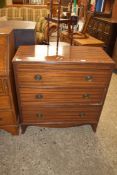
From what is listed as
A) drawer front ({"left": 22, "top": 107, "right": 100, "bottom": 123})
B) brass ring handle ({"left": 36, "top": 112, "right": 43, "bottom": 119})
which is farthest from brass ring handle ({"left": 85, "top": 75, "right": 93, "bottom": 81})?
brass ring handle ({"left": 36, "top": 112, "right": 43, "bottom": 119})

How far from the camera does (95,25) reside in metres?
3.79

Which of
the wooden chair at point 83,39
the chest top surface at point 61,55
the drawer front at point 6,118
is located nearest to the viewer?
the chest top surface at point 61,55

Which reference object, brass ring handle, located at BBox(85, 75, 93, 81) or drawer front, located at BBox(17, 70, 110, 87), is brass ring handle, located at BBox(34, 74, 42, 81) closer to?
drawer front, located at BBox(17, 70, 110, 87)

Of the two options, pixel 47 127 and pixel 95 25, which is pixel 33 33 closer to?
pixel 47 127

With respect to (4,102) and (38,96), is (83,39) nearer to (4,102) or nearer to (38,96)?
(38,96)

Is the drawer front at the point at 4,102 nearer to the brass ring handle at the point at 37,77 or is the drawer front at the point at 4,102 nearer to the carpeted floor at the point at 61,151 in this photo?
the brass ring handle at the point at 37,77

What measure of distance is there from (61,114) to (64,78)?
468mm

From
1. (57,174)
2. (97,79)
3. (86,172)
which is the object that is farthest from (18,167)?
(97,79)

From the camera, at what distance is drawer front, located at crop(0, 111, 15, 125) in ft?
5.32

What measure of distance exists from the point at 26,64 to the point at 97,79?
66 centimetres

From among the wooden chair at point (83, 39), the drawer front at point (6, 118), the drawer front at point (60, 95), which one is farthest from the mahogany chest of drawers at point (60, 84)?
the wooden chair at point (83, 39)

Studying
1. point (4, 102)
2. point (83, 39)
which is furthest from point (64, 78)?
point (83, 39)

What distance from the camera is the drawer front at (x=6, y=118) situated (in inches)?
63.8

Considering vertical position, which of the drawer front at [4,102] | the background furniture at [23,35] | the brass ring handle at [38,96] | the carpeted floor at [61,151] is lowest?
the carpeted floor at [61,151]
